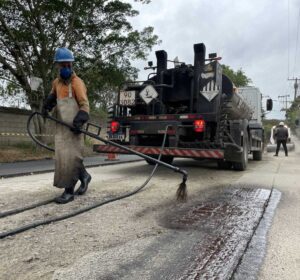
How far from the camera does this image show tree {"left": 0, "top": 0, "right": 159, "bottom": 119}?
12.9 meters

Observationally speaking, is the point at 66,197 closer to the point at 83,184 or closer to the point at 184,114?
the point at 83,184

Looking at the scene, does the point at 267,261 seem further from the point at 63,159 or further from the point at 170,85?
the point at 170,85

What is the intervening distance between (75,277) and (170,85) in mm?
6604

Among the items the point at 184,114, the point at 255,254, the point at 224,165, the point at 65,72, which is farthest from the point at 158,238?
the point at 224,165

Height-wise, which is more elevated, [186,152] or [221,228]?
[186,152]

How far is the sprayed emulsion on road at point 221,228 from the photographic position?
2945 millimetres

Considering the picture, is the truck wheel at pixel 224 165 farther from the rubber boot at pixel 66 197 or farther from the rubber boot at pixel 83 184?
the rubber boot at pixel 66 197

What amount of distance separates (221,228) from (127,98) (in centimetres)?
540

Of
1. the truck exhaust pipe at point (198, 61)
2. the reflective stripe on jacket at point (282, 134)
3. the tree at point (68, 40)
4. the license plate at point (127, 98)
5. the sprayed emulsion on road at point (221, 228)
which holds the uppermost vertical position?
the tree at point (68, 40)

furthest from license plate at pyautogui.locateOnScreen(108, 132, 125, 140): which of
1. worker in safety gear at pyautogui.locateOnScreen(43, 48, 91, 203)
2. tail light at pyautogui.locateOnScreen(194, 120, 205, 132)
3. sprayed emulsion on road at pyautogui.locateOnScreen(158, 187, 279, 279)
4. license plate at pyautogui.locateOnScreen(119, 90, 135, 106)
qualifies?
worker in safety gear at pyautogui.locateOnScreen(43, 48, 91, 203)

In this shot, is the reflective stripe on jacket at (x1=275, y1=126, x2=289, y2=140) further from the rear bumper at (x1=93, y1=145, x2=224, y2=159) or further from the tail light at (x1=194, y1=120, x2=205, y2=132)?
the rear bumper at (x1=93, y1=145, x2=224, y2=159)

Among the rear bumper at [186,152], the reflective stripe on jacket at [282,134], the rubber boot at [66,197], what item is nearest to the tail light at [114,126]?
the rear bumper at [186,152]

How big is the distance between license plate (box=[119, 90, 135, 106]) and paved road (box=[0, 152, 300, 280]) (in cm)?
315

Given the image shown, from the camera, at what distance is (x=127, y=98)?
8.97 m
